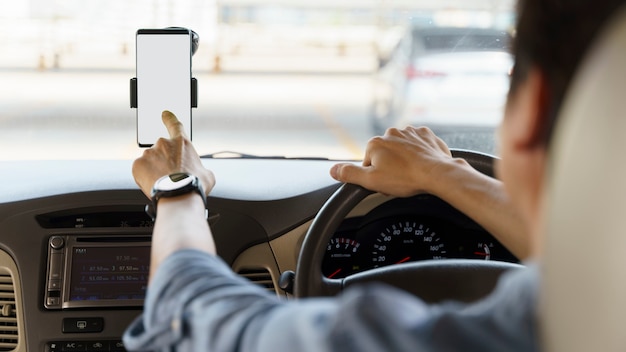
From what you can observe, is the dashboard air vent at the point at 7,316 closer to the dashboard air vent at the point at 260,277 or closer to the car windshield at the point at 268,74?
the car windshield at the point at 268,74

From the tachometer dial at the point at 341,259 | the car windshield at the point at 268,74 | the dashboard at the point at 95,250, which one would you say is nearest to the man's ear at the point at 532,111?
the car windshield at the point at 268,74

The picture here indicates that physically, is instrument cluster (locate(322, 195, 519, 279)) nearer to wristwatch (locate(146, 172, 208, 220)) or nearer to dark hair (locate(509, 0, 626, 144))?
wristwatch (locate(146, 172, 208, 220))

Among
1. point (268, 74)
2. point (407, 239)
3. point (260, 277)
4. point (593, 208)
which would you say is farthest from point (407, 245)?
point (268, 74)

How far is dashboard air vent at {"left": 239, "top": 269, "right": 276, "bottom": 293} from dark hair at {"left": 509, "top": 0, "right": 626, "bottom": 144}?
1.71 meters

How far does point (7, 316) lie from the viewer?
8.23 feet

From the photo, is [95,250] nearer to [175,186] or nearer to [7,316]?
[7,316]

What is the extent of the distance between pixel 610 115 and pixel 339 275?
5.08ft

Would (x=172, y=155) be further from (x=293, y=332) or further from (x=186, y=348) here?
(x=293, y=332)

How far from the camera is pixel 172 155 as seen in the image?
1562mm

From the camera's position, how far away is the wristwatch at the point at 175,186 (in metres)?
1.35

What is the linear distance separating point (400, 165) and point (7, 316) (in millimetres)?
1275

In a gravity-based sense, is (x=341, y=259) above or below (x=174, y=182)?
below

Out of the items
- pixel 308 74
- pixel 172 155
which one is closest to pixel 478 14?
pixel 172 155

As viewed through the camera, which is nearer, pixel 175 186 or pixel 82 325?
pixel 175 186
